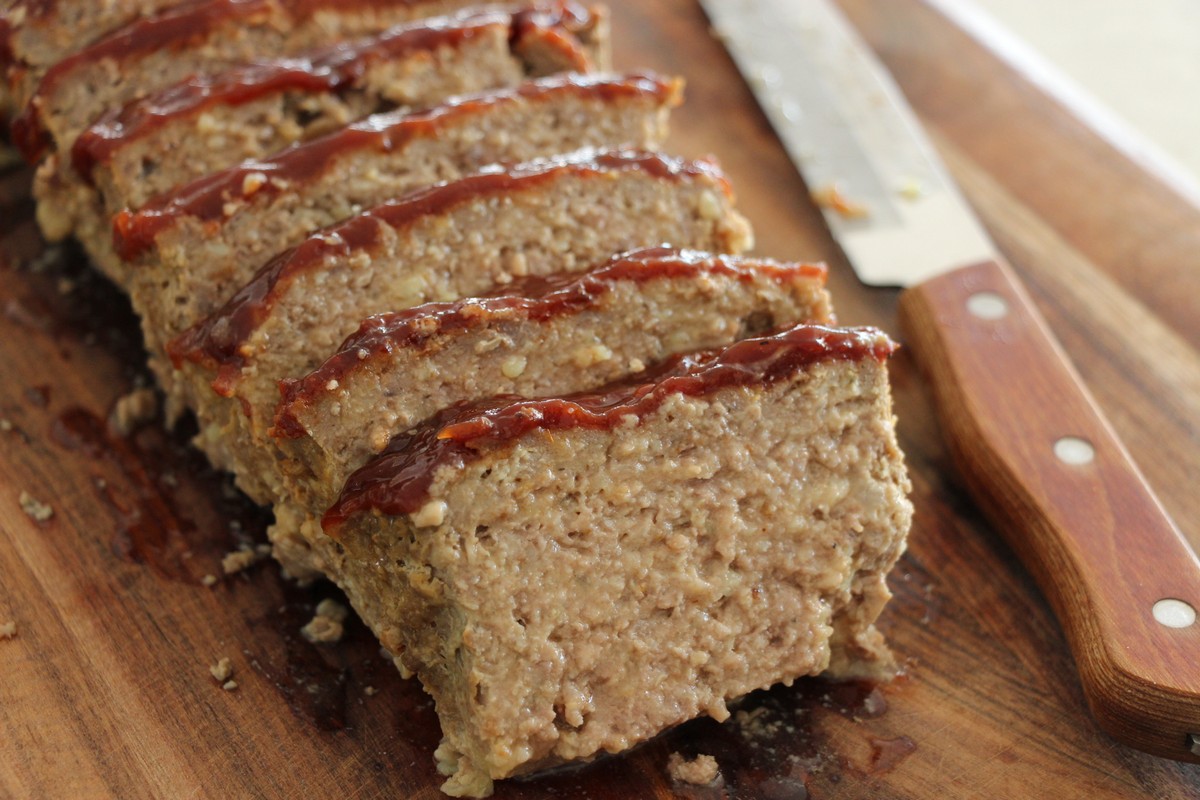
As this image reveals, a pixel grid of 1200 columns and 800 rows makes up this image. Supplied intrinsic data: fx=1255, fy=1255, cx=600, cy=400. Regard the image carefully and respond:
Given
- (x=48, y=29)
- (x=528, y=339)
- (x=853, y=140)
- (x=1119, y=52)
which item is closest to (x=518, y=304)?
(x=528, y=339)

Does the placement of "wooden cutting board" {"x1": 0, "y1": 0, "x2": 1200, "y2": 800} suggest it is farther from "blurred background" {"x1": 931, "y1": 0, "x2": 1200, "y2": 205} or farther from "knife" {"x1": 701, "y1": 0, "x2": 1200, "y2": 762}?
"blurred background" {"x1": 931, "y1": 0, "x2": 1200, "y2": 205}

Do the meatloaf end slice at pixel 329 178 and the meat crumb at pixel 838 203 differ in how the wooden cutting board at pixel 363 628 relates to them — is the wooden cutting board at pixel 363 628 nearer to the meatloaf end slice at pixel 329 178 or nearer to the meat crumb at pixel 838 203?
the meat crumb at pixel 838 203

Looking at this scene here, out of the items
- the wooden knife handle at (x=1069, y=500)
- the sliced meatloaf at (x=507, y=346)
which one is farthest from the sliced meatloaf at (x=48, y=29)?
the wooden knife handle at (x=1069, y=500)

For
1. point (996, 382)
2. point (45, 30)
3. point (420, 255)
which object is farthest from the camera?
point (45, 30)

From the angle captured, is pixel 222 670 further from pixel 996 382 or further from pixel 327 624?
pixel 996 382

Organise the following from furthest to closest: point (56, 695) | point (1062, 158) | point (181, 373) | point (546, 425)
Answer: point (1062, 158) → point (181, 373) → point (56, 695) → point (546, 425)

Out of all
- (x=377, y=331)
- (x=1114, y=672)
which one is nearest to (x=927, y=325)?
(x=1114, y=672)

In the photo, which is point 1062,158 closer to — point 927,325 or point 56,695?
point 927,325
